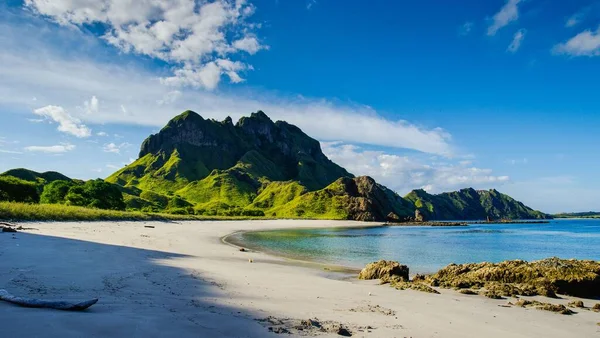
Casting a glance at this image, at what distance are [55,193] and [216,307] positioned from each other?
336 ft

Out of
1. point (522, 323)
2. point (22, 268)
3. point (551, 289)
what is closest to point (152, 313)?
point (22, 268)

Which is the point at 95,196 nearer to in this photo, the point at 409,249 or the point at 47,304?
the point at 409,249

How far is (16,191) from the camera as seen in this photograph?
75750mm

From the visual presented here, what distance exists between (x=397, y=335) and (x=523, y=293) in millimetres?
12864

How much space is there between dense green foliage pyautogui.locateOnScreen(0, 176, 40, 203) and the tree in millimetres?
10450

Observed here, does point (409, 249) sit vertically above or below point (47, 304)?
below

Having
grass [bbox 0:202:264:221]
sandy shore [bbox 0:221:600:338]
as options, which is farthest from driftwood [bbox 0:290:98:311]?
grass [bbox 0:202:264:221]

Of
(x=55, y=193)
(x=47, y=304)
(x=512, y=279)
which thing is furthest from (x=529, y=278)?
(x=55, y=193)

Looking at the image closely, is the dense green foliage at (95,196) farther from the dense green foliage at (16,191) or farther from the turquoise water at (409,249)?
the turquoise water at (409,249)

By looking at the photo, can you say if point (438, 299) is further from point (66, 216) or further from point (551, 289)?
point (66, 216)

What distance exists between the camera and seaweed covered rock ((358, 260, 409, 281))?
2250 centimetres

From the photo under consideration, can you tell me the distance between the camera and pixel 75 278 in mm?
12227

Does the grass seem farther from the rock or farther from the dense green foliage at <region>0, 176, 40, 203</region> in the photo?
the rock

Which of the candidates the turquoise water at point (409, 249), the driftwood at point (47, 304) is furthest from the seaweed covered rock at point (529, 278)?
the driftwood at point (47, 304)
